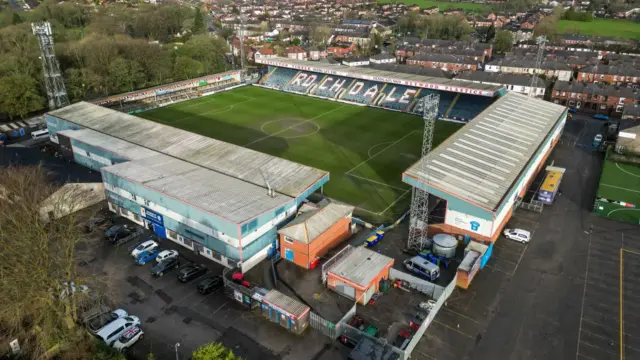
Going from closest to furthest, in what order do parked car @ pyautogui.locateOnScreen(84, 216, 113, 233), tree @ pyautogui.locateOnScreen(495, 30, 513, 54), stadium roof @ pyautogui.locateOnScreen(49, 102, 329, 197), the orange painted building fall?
the orange painted building, parked car @ pyautogui.locateOnScreen(84, 216, 113, 233), stadium roof @ pyautogui.locateOnScreen(49, 102, 329, 197), tree @ pyautogui.locateOnScreen(495, 30, 513, 54)

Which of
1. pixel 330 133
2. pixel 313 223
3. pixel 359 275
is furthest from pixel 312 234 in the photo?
pixel 330 133

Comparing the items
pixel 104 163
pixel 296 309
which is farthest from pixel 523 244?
pixel 104 163

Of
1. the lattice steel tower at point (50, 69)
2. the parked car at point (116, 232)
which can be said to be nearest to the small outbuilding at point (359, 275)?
the parked car at point (116, 232)

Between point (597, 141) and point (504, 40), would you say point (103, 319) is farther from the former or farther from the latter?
point (504, 40)

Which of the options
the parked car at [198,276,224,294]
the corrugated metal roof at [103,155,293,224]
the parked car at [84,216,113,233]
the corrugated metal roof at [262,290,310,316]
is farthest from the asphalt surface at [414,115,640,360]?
the parked car at [84,216,113,233]

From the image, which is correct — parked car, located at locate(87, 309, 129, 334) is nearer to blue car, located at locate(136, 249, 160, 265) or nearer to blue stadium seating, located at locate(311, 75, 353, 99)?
blue car, located at locate(136, 249, 160, 265)

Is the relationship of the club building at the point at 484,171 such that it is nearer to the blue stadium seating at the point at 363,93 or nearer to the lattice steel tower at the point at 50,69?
the blue stadium seating at the point at 363,93
